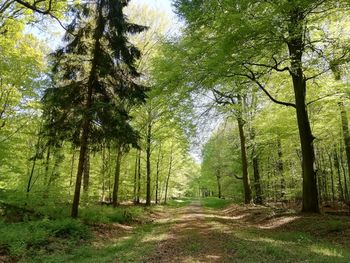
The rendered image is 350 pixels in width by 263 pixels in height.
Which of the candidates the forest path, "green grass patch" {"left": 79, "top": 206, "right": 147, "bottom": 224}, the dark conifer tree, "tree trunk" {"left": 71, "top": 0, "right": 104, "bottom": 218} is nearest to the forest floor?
the forest path

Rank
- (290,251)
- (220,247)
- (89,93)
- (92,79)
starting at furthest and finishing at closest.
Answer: (92,79) → (89,93) → (220,247) → (290,251)

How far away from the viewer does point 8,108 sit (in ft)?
47.0

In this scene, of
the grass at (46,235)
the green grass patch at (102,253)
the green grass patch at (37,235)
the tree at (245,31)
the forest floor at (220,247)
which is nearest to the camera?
the forest floor at (220,247)

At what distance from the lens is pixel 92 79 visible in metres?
13.6

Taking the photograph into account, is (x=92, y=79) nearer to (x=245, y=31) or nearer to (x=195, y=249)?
(x=245, y=31)

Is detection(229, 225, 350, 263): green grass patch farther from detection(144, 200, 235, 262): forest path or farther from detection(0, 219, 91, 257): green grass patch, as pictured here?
detection(0, 219, 91, 257): green grass patch

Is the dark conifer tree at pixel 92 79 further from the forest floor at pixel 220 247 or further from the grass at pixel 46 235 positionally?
the forest floor at pixel 220 247

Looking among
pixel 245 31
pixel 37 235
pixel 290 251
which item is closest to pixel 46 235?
pixel 37 235

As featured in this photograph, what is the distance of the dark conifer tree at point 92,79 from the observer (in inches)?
518

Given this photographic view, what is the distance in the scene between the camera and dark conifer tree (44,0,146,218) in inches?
518

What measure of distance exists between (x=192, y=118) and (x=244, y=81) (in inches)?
166

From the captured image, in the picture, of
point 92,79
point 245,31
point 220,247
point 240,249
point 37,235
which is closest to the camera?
point 240,249

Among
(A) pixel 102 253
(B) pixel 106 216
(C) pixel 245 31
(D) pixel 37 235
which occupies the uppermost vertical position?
(C) pixel 245 31

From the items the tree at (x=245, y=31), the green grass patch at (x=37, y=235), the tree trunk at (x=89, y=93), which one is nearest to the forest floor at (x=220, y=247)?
the green grass patch at (x=37, y=235)
